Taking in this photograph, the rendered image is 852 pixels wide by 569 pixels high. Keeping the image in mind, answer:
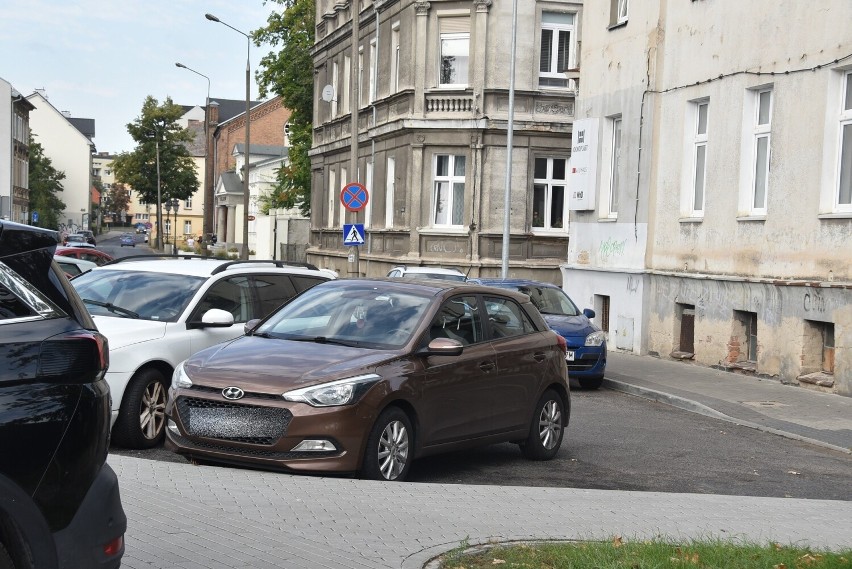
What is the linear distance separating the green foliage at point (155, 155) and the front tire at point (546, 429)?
100254mm

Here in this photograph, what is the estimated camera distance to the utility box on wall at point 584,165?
26.6 metres

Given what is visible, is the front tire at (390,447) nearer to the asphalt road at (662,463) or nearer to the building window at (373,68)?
the asphalt road at (662,463)

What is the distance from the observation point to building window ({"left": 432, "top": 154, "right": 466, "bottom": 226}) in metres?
36.0

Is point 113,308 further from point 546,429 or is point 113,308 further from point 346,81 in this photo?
point 346,81

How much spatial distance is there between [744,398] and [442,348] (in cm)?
883

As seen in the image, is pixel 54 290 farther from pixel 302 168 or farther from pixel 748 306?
pixel 302 168

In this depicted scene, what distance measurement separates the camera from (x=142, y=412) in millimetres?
10539

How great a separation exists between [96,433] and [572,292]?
23.8 m

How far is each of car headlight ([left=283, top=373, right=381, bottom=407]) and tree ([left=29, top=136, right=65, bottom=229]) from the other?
92513 mm

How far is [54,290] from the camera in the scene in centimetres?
457

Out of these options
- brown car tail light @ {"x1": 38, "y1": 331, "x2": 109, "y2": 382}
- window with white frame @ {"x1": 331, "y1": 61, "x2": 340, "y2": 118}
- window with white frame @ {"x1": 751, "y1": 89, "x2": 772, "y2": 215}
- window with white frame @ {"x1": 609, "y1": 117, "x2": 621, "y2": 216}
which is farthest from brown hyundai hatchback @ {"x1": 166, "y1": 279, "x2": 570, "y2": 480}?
window with white frame @ {"x1": 331, "y1": 61, "x2": 340, "y2": 118}

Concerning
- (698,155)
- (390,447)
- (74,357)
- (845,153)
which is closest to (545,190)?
(698,155)

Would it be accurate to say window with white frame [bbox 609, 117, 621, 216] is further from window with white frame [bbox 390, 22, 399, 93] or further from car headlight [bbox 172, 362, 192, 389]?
car headlight [bbox 172, 362, 192, 389]

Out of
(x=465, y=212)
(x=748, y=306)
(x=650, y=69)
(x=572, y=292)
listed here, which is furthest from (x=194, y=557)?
(x=465, y=212)
